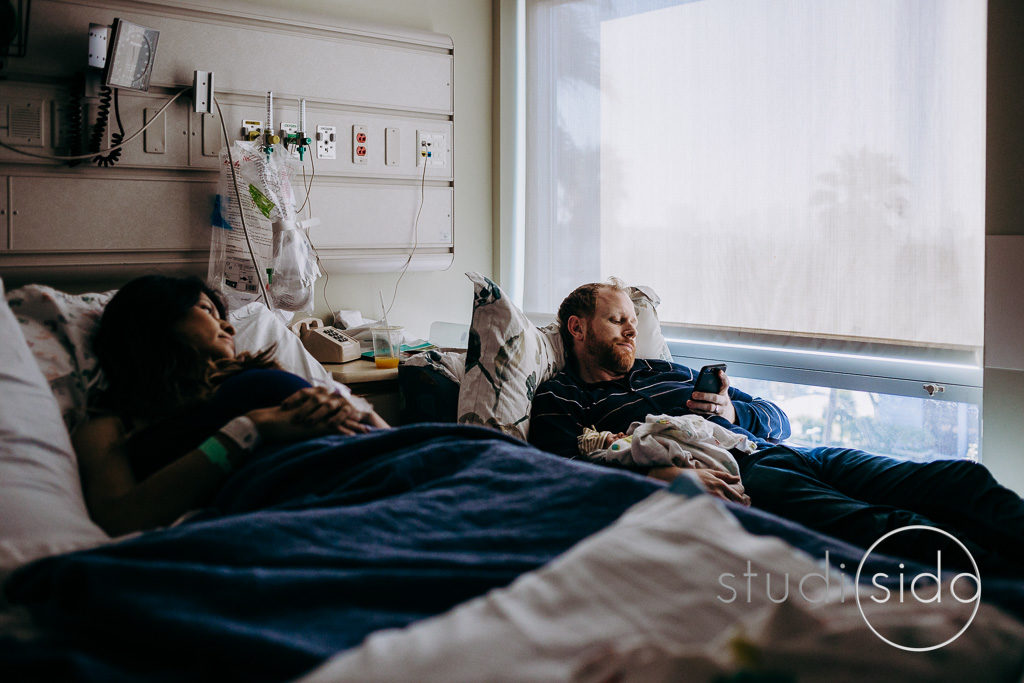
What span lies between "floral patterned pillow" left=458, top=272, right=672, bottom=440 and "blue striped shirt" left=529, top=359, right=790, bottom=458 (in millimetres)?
52

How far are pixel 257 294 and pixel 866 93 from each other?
1.93m

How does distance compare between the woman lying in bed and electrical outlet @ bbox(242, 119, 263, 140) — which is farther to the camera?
electrical outlet @ bbox(242, 119, 263, 140)

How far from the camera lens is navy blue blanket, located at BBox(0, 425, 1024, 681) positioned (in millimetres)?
770

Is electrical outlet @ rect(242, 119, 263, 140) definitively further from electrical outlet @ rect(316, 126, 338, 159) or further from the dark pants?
the dark pants

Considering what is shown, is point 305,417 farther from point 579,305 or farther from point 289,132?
point 289,132

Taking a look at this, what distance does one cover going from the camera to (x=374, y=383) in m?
2.45

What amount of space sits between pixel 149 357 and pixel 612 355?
1.23 m

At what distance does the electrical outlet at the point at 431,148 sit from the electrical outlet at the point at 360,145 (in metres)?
0.22

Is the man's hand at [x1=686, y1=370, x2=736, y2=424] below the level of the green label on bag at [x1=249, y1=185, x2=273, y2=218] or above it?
below

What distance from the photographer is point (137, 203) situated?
8.01 ft

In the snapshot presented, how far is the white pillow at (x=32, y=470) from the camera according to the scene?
3.72 ft

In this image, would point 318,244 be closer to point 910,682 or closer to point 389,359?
point 389,359

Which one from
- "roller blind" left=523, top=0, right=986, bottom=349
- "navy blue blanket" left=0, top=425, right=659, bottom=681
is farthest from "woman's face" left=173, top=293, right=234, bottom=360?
"roller blind" left=523, top=0, right=986, bottom=349

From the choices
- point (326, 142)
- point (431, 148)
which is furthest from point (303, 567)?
point (431, 148)
